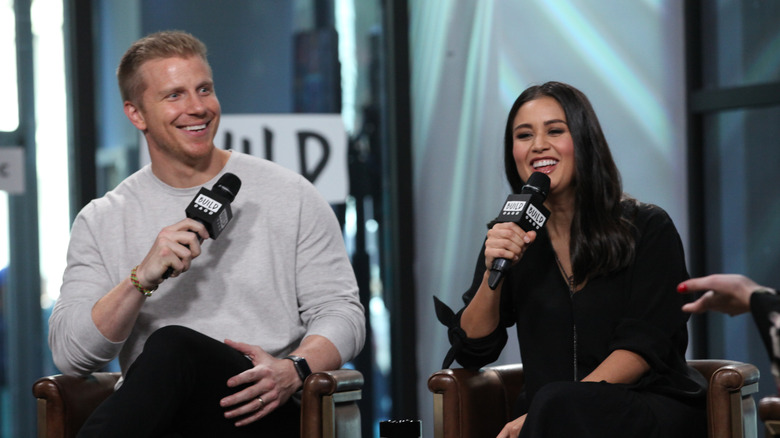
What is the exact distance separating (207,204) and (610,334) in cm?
103

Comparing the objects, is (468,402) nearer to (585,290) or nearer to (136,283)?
(585,290)

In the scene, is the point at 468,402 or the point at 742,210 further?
the point at 742,210

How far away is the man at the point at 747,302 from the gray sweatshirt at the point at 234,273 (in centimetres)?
106

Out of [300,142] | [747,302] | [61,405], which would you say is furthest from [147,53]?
[747,302]

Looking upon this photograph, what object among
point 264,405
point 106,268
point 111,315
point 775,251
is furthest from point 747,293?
point 775,251

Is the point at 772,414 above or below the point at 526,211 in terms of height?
below

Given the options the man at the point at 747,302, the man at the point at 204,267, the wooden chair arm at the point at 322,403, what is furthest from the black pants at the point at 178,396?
the man at the point at 747,302

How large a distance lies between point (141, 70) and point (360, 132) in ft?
5.86

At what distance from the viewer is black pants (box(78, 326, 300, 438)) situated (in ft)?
6.27

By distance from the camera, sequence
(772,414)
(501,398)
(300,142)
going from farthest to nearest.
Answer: (300,142)
(501,398)
(772,414)

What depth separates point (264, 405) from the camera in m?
2.15

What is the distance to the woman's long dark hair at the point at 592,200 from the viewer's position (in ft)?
7.49

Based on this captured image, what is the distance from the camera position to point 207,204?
2117 mm

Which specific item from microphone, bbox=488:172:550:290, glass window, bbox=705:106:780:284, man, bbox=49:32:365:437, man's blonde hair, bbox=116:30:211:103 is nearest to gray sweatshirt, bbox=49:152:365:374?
man, bbox=49:32:365:437
